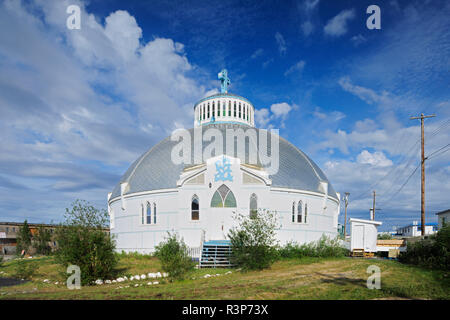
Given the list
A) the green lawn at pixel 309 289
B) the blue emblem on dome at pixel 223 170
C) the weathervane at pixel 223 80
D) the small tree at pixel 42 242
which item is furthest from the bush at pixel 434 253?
the small tree at pixel 42 242

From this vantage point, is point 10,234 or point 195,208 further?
point 10,234

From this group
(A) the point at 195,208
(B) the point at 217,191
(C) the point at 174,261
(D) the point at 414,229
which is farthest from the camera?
(D) the point at 414,229

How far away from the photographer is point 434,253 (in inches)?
680

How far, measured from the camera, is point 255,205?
25219mm

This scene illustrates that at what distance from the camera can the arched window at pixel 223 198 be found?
2503cm

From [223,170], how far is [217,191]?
1766 millimetres

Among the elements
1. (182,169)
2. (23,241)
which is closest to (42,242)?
(23,241)

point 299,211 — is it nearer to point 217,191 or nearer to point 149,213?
point 217,191

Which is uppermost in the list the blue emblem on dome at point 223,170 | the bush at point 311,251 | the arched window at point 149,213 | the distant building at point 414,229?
the blue emblem on dome at point 223,170

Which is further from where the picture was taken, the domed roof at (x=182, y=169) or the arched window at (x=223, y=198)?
the domed roof at (x=182, y=169)

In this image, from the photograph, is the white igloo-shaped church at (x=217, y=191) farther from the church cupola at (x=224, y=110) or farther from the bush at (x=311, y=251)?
the bush at (x=311, y=251)

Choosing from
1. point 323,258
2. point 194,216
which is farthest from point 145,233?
point 323,258

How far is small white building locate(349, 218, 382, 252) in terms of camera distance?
29.2 m
